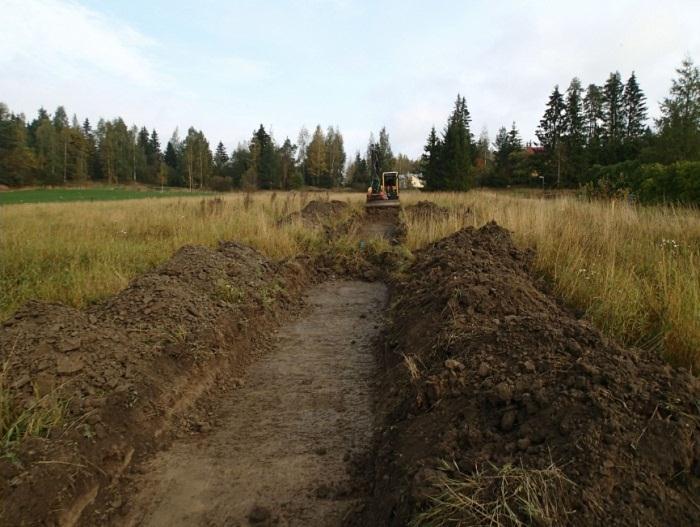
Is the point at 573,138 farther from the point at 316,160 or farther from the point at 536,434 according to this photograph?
the point at 536,434

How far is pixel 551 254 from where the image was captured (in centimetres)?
688

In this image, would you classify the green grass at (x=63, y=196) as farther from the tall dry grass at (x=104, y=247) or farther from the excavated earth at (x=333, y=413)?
the excavated earth at (x=333, y=413)

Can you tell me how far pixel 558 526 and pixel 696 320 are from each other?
2554 millimetres

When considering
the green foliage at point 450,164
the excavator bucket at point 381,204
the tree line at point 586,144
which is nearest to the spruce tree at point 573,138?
the tree line at point 586,144

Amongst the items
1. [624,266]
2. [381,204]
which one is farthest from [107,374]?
[381,204]

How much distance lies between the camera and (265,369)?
4.61 m

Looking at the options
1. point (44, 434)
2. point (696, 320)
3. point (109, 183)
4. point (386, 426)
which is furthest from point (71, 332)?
point (109, 183)

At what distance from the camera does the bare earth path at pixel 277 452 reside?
2551mm

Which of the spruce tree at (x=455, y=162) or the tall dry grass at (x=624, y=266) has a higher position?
the spruce tree at (x=455, y=162)

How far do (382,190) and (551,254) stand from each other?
17.1 metres

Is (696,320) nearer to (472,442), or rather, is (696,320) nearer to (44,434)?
(472,442)

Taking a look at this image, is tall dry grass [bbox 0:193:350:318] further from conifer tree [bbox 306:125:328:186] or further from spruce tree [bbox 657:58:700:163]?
conifer tree [bbox 306:125:328:186]

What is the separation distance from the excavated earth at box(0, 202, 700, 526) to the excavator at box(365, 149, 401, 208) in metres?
16.2

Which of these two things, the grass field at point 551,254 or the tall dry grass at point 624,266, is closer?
the tall dry grass at point 624,266
